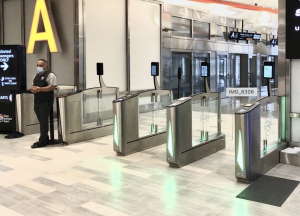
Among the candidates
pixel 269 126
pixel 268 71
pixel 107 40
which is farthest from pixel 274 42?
pixel 268 71

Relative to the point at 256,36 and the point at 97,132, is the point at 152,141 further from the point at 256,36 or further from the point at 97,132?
the point at 256,36

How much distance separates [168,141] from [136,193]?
109 cm

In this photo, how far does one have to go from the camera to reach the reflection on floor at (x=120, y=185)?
3084 millimetres

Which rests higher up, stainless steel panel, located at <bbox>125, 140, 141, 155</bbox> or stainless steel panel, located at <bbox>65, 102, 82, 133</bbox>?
stainless steel panel, located at <bbox>65, 102, 82, 133</bbox>

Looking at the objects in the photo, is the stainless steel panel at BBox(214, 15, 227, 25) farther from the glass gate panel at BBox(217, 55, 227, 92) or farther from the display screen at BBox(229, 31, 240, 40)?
the glass gate panel at BBox(217, 55, 227, 92)

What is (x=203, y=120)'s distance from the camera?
5082 mm

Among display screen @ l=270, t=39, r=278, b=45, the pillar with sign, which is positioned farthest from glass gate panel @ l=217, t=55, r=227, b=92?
the pillar with sign

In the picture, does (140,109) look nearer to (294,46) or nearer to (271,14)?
(294,46)

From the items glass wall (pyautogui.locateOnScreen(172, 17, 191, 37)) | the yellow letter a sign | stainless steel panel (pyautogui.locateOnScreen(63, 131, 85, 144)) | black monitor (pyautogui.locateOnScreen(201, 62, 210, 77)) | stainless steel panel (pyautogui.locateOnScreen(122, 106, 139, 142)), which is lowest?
stainless steel panel (pyautogui.locateOnScreen(63, 131, 85, 144))

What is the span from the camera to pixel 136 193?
3.49 meters

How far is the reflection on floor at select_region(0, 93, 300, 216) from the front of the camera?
10.1 feet

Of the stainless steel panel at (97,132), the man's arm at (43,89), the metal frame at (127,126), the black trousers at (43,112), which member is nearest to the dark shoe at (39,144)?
the black trousers at (43,112)

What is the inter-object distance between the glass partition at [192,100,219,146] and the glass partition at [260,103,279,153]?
2.95ft

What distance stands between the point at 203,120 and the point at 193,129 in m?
0.31
